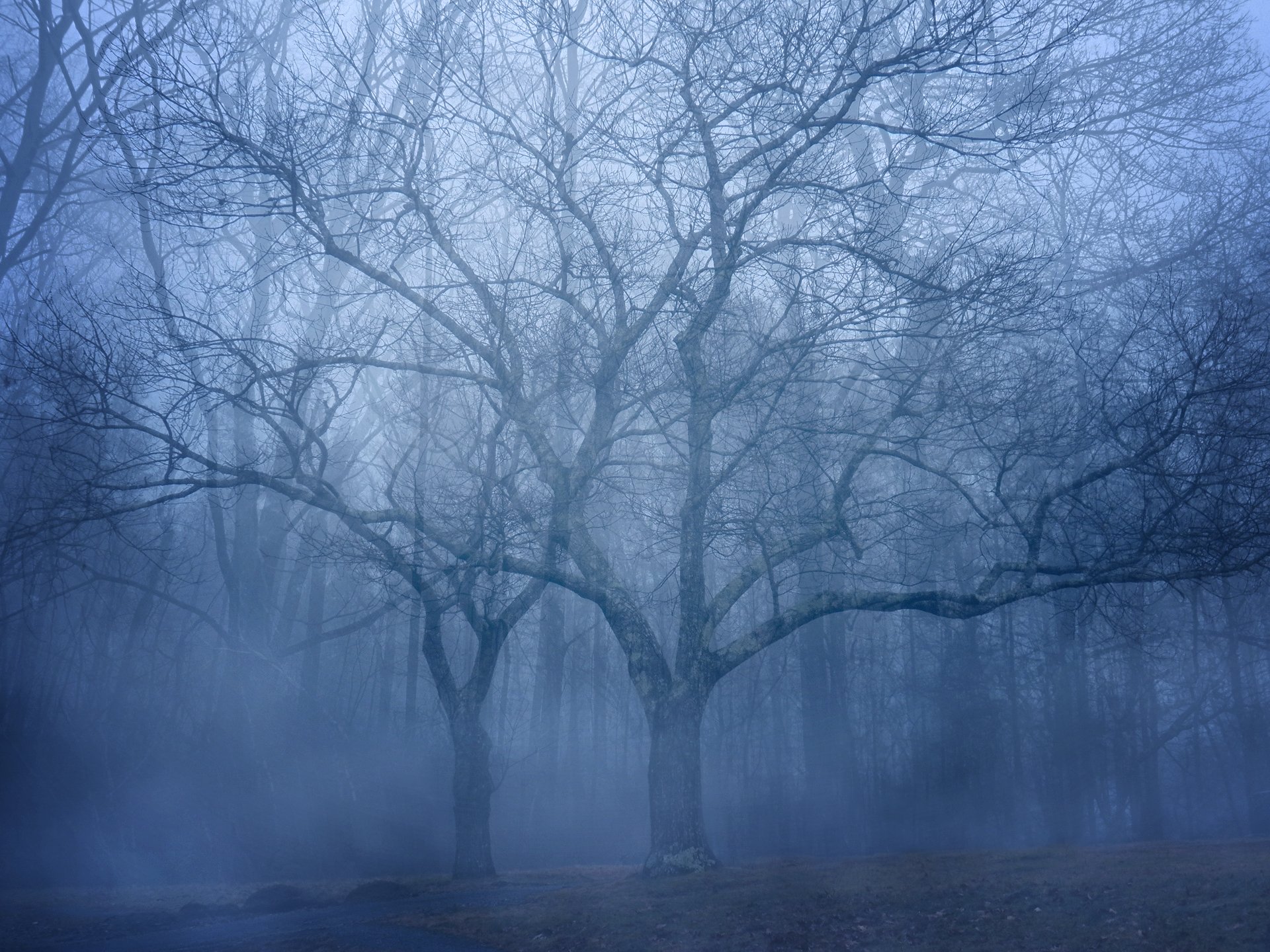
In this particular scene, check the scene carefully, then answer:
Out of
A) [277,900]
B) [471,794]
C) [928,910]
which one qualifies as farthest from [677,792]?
[277,900]

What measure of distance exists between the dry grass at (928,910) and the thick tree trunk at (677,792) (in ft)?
1.23

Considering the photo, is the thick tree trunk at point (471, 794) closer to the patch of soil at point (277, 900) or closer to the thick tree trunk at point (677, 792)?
the patch of soil at point (277, 900)

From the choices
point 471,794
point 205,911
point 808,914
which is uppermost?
point 471,794

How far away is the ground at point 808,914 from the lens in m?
7.24

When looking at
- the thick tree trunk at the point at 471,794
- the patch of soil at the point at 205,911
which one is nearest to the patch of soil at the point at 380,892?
the thick tree trunk at the point at 471,794

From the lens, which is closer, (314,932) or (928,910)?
(928,910)

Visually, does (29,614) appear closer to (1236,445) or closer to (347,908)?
(347,908)

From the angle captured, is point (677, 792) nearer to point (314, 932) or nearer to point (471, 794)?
point (314, 932)

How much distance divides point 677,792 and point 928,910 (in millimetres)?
3274

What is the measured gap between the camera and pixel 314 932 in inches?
387

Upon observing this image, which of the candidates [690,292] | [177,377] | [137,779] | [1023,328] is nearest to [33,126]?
[177,377]

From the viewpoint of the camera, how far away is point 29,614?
2123 cm

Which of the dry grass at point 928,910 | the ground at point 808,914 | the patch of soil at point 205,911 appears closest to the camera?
the dry grass at point 928,910

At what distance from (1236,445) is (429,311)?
8.79 metres
